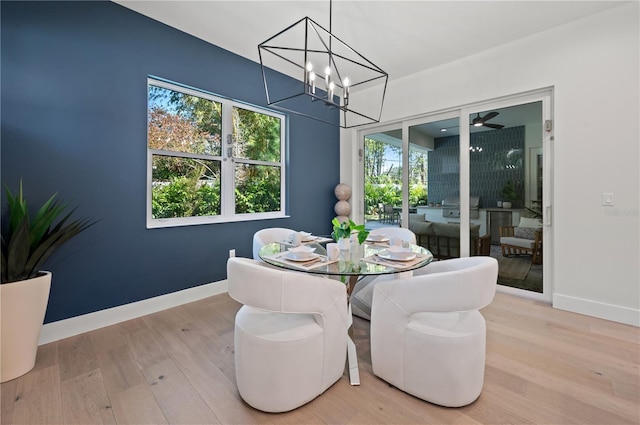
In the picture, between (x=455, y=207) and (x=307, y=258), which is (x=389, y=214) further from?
(x=307, y=258)

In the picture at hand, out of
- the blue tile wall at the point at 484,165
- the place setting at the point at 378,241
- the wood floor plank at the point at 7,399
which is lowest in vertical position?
the wood floor plank at the point at 7,399

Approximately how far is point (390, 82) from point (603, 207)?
292cm

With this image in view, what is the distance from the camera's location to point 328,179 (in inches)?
183

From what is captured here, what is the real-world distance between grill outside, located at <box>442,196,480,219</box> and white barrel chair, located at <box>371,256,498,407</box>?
2200mm

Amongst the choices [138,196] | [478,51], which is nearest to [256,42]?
[138,196]

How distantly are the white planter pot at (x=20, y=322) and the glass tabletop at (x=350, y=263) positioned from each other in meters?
1.48

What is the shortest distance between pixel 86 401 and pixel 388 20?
3761mm

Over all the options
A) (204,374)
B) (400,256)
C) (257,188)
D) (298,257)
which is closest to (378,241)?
(400,256)

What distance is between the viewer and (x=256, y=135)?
382cm

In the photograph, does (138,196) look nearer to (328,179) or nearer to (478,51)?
(328,179)

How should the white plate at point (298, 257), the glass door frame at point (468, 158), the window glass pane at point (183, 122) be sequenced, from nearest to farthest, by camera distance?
1. the white plate at point (298, 257)
2. the window glass pane at point (183, 122)
3. the glass door frame at point (468, 158)

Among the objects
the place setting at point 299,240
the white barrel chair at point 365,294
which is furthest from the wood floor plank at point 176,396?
the white barrel chair at point 365,294

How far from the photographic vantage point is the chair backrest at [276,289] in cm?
142

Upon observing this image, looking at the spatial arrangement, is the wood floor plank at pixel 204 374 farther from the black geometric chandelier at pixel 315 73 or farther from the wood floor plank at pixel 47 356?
the black geometric chandelier at pixel 315 73
